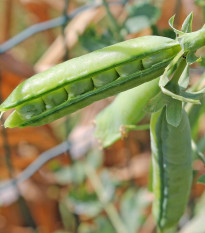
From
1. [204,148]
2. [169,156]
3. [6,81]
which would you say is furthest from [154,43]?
[6,81]

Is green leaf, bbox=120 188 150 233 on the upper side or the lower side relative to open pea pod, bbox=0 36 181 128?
lower

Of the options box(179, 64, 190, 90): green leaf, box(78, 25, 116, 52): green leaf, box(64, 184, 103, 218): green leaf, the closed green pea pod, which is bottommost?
box(64, 184, 103, 218): green leaf

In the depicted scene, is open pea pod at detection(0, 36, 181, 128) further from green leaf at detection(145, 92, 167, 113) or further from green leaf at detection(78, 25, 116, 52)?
green leaf at detection(78, 25, 116, 52)

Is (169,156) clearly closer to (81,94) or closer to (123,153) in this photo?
(81,94)

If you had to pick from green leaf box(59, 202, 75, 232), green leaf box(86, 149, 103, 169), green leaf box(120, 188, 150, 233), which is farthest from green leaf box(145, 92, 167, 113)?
green leaf box(59, 202, 75, 232)

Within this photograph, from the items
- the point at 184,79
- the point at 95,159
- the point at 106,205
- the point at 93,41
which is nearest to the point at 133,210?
Answer: the point at 106,205
